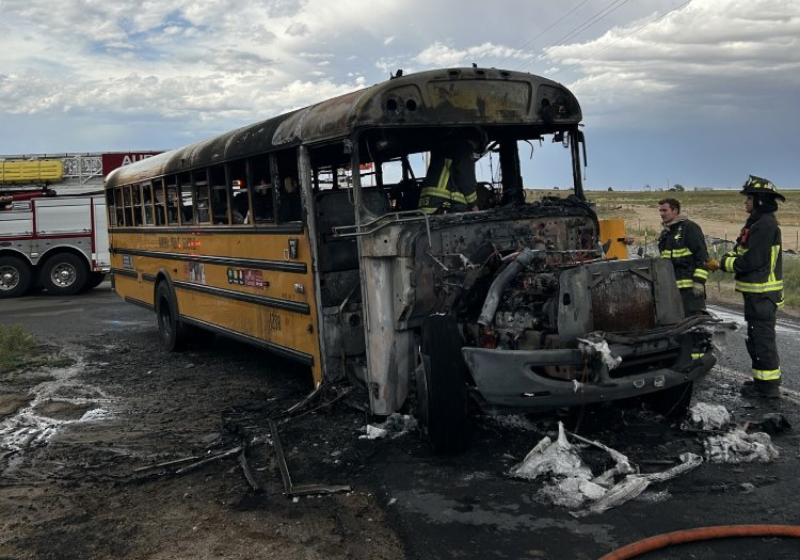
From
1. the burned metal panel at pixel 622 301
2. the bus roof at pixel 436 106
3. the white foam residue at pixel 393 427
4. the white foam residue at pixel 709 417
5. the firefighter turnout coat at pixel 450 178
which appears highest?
the bus roof at pixel 436 106

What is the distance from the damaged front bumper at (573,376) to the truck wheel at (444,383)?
0.50ft

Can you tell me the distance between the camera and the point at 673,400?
18.6 ft

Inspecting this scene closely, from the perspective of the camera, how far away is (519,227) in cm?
580

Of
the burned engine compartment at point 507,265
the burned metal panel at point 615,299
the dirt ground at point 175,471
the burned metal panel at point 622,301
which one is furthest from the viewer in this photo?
the burned engine compartment at point 507,265

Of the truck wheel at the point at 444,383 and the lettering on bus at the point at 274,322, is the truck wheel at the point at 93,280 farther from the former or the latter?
the truck wheel at the point at 444,383

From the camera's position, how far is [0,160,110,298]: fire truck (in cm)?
1750

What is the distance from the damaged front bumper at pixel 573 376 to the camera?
469 cm

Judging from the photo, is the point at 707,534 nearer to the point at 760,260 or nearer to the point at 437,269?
the point at 437,269

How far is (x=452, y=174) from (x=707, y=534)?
11.2ft

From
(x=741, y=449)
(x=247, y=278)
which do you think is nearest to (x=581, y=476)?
(x=741, y=449)

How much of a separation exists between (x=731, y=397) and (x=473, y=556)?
3561mm

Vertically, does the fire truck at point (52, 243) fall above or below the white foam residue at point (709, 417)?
above

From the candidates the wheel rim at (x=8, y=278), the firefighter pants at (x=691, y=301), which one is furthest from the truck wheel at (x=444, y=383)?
the wheel rim at (x=8, y=278)

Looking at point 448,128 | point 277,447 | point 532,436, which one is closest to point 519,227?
point 448,128
